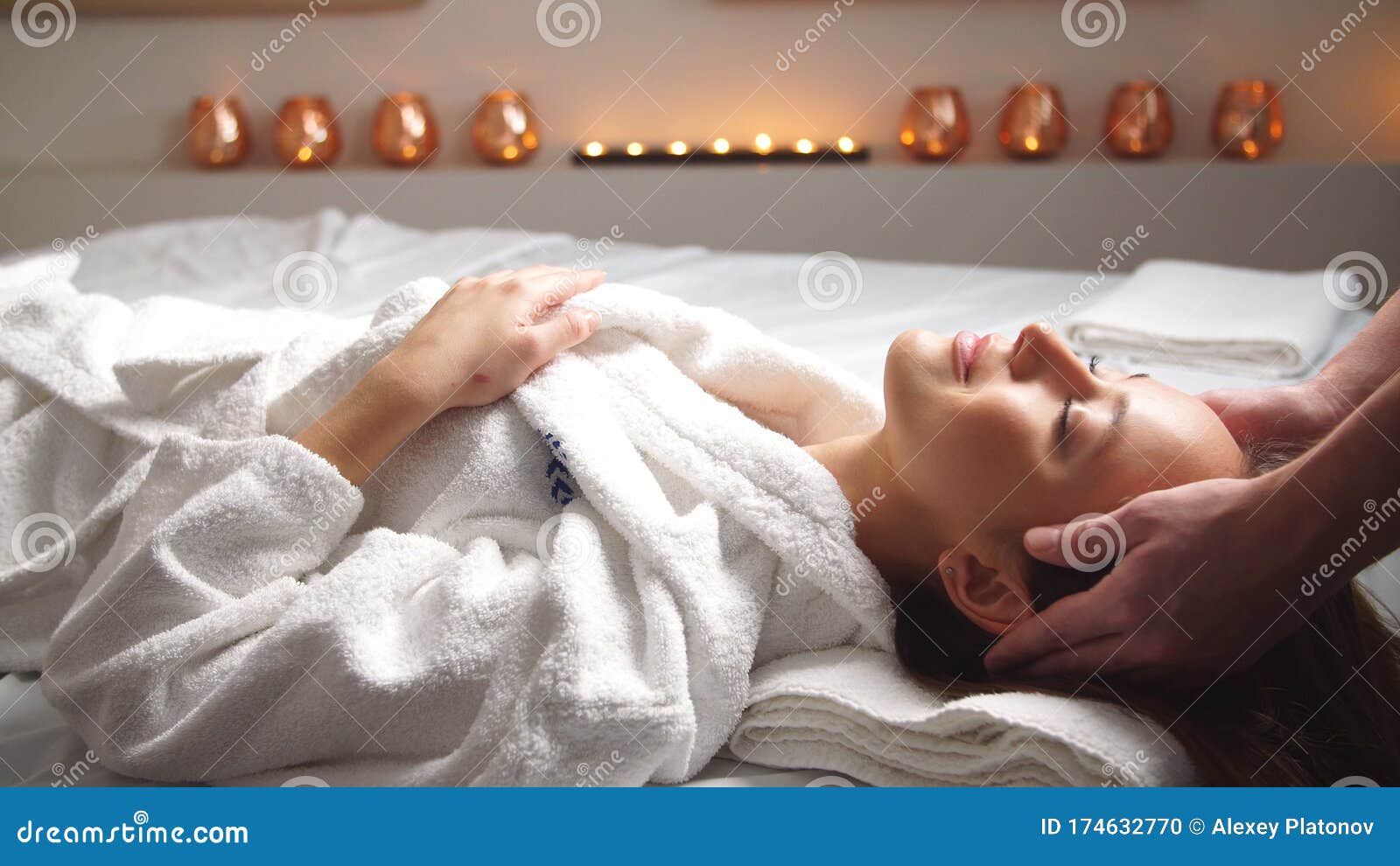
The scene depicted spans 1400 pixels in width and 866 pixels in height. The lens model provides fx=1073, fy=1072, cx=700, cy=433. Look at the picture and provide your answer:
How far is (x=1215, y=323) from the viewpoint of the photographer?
184cm

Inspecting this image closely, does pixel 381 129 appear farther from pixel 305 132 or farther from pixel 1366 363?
pixel 1366 363

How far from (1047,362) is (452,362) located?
595 millimetres

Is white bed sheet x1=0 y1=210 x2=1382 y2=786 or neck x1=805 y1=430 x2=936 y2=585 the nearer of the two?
neck x1=805 y1=430 x2=936 y2=585

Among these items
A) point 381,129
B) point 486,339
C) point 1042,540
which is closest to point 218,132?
point 381,129

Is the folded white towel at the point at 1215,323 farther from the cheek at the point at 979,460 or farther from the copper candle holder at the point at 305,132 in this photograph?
the copper candle holder at the point at 305,132

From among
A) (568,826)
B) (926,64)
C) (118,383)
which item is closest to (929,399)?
(568,826)

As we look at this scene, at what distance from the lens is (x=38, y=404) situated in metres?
1.26

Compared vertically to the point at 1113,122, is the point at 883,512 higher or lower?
lower

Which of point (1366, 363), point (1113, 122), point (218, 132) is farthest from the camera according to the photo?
point (218, 132)

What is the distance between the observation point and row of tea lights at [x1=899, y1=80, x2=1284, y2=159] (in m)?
3.05

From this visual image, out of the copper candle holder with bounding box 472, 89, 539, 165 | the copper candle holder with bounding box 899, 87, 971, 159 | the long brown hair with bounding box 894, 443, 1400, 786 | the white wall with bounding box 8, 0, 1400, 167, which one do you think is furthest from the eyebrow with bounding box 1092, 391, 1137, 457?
the copper candle holder with bounding box 472, 89, 539, 165

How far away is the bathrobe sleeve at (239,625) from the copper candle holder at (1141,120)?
2710 millimetres

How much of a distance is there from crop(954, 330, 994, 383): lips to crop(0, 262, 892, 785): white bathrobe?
173 mm

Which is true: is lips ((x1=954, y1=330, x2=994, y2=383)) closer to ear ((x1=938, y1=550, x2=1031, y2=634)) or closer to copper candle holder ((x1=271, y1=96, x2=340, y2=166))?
ear ((x1=938, y1=550, x2=1031, y2=634))
